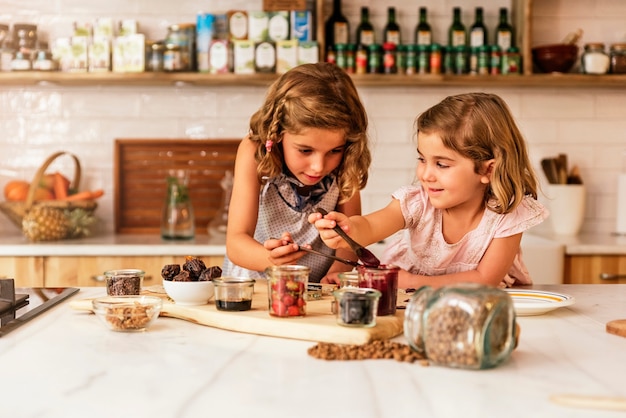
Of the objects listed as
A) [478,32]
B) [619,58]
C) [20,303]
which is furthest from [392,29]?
[20,303]

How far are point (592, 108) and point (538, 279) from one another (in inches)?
45.2

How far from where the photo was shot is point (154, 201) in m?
4.08

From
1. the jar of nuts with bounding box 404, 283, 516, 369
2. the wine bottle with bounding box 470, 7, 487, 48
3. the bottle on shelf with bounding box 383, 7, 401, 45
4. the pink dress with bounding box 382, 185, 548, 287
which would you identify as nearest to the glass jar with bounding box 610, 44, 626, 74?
the wine bottle with bounding box 470, 7, 487, 48

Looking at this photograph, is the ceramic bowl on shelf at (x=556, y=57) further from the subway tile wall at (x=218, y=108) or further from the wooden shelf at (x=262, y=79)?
the subway tile wall at (x=218, y=108)

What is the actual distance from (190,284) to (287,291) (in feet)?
0.77

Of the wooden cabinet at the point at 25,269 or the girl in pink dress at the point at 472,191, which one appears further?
the wooden cabinet at the point at 25,269

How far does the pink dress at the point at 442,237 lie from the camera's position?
2219mm

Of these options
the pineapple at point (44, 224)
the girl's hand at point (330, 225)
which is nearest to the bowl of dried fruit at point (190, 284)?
the girl's hand at point (330, 225)

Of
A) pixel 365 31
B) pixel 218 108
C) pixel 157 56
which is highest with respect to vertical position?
pixel 365 31

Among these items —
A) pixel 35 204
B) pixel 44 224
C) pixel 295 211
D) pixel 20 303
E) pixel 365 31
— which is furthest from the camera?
pixel 365 31

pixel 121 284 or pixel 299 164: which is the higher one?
pixel 299 164

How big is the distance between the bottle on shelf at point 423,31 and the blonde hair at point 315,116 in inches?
65.4

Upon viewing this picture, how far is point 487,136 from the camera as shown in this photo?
86.1 inches

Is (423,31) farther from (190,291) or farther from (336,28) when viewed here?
(190,291)
